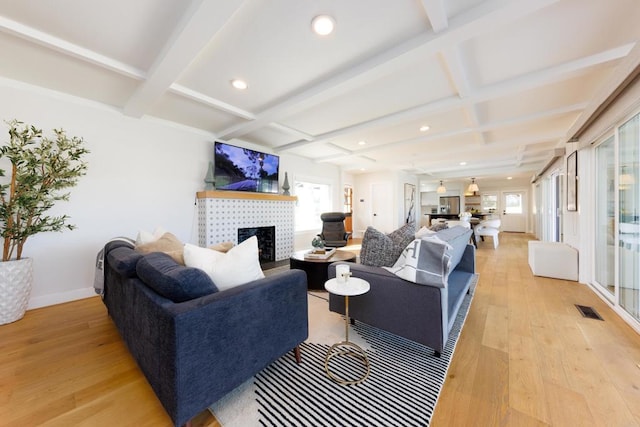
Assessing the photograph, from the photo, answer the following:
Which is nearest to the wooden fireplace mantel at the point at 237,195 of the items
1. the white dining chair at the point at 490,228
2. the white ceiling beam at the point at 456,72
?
the white ceiling beam at the point at 456,72

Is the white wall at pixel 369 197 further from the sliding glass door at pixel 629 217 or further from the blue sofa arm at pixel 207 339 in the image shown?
the blue sofa arm at pixel 207 339

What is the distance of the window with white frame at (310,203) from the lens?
20.0 ft

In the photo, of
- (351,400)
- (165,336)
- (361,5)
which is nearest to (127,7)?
(361,5)

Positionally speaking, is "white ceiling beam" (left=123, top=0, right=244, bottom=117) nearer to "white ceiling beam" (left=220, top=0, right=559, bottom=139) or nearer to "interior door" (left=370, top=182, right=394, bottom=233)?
"white ceiling beam" (left=220, top=0, right=559, bottom=139)

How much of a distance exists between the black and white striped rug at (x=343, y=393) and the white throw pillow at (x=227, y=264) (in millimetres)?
661

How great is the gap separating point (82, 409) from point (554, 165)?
8.17 meters

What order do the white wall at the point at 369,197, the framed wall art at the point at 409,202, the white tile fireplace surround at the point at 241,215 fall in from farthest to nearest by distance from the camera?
1. the framed wall art at the point at 409,202
2. the white wall at the point at 369,197
3. the white tile fireplace surround at the point at 241,215

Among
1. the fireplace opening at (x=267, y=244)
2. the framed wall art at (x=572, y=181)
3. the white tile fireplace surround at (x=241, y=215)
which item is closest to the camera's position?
the framed wall art at (x=572, y=181)

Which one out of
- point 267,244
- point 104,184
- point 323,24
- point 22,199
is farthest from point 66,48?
point 267,244

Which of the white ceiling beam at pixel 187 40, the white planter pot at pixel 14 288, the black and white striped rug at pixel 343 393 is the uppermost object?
the white ceiling beam at pixel 187 40

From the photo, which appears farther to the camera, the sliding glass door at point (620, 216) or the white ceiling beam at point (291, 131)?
the white ceiling beam at point (291, 131)

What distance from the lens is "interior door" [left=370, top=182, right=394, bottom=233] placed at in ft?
25.6

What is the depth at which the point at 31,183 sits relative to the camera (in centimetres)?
227

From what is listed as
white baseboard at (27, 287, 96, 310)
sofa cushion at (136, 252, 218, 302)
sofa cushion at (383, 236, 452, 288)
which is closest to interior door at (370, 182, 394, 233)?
sofa cushion at (383, 236, 452, 288)
